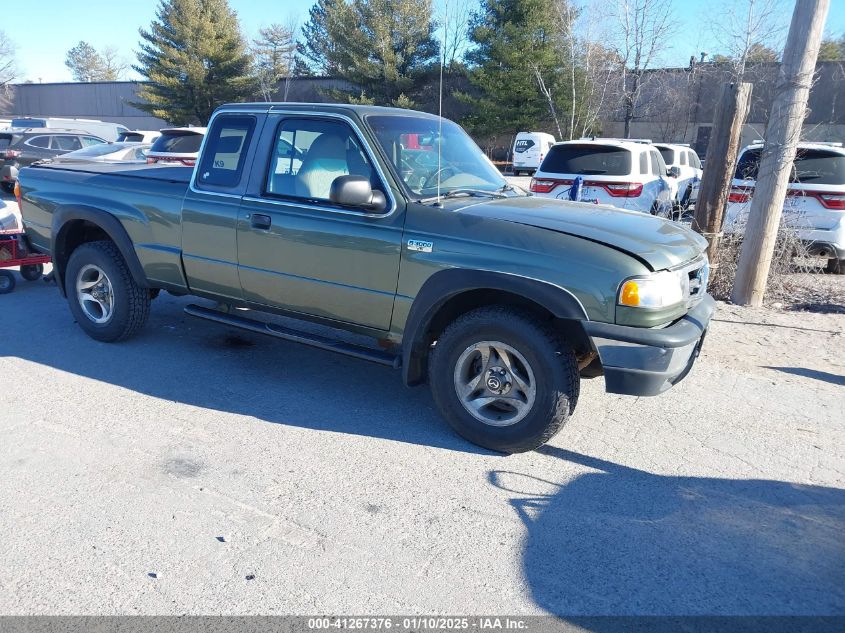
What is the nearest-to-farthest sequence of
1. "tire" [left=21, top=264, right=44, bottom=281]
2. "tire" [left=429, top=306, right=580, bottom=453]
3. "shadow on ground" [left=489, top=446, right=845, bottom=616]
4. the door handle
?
"shadow on ground" [left=489, top=446, right=845, bottom=616]
"tire" [left=429, top=306, right=580, bottom=453]
the door handle
"tire" [left=21, top=264, right=44, bottom=281]

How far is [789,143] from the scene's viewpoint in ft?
22.7

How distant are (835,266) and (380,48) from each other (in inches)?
1164

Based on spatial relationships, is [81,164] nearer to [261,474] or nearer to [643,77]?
[261,474]

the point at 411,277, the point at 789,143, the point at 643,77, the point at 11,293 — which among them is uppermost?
the point at 643,77

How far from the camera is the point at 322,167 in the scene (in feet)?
14.8

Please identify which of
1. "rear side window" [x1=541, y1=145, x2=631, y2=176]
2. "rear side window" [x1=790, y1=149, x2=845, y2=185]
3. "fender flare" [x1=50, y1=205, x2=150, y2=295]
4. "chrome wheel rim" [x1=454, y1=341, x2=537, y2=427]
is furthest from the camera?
"rear side window" [x1=541, y1=145, x2=631, y2=176]

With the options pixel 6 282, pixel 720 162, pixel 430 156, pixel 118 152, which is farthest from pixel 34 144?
Answer: pixel 720 162

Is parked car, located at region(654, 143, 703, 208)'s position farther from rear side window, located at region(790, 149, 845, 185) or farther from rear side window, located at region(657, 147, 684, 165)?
rear side window, located at region(790, 149, 845, 185)

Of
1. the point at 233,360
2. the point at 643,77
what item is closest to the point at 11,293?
the point at 233,360

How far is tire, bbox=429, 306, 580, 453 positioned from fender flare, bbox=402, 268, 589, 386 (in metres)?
0.13

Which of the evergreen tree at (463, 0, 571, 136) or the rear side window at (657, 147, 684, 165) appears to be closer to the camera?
the rear side window at (657, 147, 684, 165)

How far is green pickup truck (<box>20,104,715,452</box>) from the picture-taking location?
3627 millimetres

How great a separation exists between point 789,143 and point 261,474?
628cm

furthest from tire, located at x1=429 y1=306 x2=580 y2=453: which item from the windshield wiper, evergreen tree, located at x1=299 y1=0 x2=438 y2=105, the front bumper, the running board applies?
evergreen tree, located at x1=299 y1=0 x2=438 y2=105
